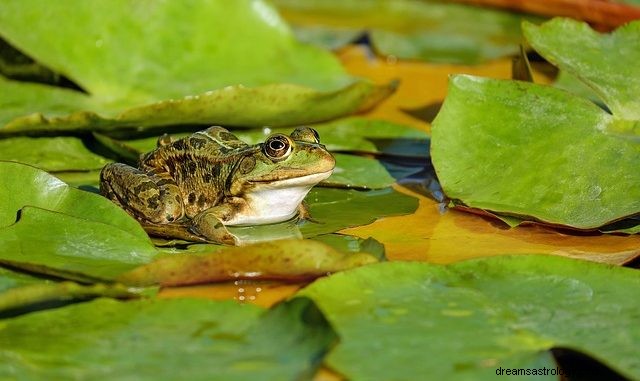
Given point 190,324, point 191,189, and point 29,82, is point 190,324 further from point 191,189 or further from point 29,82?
point 29,82

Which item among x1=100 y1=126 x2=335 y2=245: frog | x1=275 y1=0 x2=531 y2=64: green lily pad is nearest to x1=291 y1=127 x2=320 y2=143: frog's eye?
x1=100 y1=126 x2=335 y2=245: frog

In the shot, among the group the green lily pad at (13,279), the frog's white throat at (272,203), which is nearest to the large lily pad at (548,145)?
the frog's white throat at (272,203)

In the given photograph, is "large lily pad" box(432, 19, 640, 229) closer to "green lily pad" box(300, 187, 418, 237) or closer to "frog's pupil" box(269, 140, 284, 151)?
"green lily pad" box(300, 187, 418, 237)

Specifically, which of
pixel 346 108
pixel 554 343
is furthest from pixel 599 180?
pixel 346 108

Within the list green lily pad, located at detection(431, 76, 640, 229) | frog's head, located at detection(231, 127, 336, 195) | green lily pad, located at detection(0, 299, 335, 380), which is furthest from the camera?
frog's head, located at detection(231, 127, 336, 195)

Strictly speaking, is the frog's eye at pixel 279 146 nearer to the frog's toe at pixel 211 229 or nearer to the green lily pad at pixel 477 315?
the frog's toe at pixel 211 229

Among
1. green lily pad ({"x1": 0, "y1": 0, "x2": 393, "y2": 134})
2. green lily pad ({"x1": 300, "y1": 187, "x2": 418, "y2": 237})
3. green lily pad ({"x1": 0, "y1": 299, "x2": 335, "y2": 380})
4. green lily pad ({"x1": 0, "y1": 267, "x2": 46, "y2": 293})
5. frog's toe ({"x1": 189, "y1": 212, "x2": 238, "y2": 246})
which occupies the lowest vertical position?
green lily pad ({"x1": 0, "y1": 299, "x2": 335, "y2": 380})

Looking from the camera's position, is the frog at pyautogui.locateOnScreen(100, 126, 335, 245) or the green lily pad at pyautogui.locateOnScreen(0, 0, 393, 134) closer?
the frog at pyautogui.locateOnScreen(100, 126, 335, 245)

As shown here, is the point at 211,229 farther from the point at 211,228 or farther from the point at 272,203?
the point at 272,203
